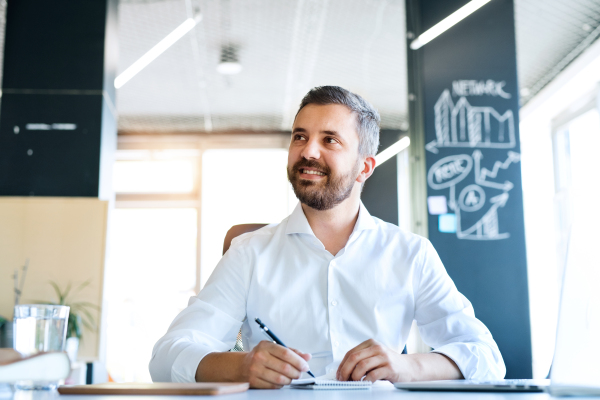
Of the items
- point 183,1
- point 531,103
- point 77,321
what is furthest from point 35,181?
point 531,103

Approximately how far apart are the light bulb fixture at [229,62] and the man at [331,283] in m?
3.28

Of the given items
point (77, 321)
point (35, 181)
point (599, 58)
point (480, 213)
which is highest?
point (599, 58)

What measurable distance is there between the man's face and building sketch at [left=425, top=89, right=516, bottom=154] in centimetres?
146

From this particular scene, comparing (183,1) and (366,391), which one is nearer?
(366,391)

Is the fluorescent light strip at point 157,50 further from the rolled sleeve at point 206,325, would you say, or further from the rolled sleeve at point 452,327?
the rolled sleeve at point 452,327

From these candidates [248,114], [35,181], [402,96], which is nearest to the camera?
[35,181]

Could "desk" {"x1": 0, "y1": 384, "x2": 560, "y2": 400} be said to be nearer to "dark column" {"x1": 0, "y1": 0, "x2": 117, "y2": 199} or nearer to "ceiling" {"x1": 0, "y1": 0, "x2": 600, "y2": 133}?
"dark column" {"x1": 0, "y1": 0, "x2": 117, "y2": 199}

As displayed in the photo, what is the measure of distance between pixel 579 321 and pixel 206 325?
0.90 m

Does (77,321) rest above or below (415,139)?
below

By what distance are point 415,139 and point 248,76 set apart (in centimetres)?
271

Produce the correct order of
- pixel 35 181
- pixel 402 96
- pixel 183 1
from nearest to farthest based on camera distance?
pixel 35 181, pixel 183 1, pixel 402 96

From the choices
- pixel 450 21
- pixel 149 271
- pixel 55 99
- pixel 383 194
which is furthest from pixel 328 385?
pixel 149 271

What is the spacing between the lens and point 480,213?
114 inches

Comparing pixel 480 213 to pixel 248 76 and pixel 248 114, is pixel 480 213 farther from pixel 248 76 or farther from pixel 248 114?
pixel 248 114
